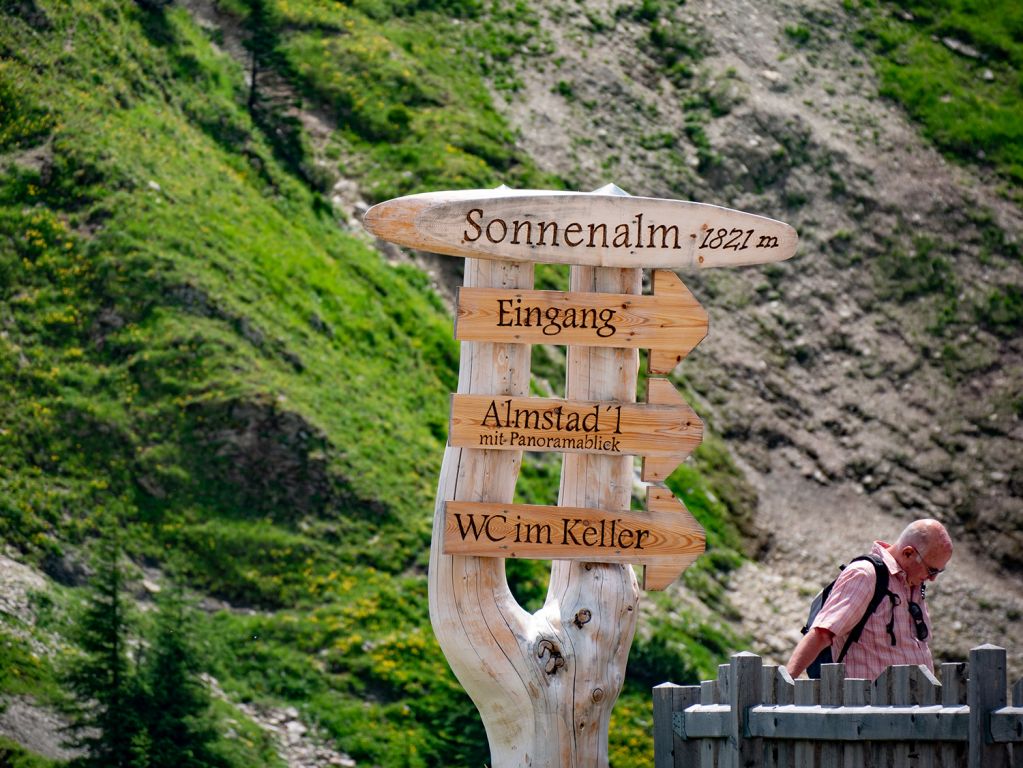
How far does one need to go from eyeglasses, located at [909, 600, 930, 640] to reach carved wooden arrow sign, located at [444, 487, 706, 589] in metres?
1.23

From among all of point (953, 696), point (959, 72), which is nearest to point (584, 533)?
point (953, 696)

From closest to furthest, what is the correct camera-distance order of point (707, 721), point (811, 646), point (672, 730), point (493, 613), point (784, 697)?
point (784, 697) → point (707, 721) → point (672, 730) → point (811, 646) → point (493, 613)

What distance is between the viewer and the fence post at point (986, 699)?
19.6ft

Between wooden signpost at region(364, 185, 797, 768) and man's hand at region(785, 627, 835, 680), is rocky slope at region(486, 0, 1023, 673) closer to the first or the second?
wooden signpost at region(364, 185, 797, 768)

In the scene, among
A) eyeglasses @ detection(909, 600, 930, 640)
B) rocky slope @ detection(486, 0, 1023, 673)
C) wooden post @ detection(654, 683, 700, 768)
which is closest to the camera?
wooden post @ detection(654, 683, 700, 768)

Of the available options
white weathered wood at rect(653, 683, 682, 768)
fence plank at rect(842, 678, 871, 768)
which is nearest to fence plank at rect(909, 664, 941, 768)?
fence plank at rect(842, 678, 871, 768)

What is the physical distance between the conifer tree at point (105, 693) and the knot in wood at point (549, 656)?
5704 mm

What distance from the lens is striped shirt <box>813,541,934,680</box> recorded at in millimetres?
7297

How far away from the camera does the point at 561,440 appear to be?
7.73 metres

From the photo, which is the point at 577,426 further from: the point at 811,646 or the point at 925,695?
the point at 925,695

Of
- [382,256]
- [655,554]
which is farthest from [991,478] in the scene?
[655,554]

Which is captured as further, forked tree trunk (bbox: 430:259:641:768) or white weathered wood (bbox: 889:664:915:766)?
forked tree trunk (bbox: 430:259:641:768)

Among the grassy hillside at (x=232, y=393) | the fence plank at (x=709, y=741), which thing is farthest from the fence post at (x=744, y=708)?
the grassy hillside at (x=232, y=393)

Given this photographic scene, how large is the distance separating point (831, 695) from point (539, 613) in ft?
6.55
